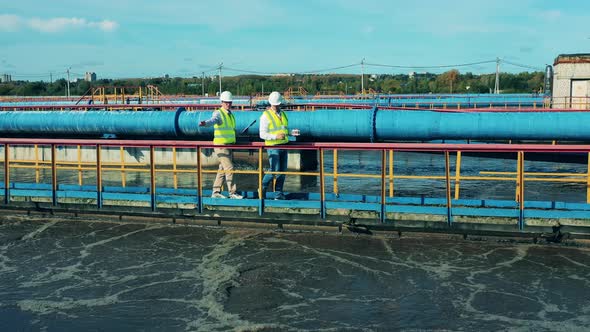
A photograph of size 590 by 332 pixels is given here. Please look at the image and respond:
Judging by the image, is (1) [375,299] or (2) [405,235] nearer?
(1) [375,299]

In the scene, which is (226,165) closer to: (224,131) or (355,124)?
(224,131)

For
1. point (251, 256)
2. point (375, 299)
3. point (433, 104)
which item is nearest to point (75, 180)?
point (251, 256)

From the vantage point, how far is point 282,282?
23.4 ft

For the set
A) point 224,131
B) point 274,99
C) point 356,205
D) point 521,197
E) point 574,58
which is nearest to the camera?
point 521,197

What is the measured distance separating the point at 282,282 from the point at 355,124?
844 centimetres

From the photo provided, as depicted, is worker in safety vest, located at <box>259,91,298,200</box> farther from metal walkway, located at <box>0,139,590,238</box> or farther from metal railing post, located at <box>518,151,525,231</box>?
metal railing post, located at <box>518,151,525,231</box>

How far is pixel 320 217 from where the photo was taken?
28.8 ft

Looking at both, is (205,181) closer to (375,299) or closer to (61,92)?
(375,299)

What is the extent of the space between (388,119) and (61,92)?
9088 centimetres

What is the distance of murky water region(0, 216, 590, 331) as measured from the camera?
19.8 ft

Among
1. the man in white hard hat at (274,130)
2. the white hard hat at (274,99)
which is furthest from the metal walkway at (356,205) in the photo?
the white hard hat at (274,99)

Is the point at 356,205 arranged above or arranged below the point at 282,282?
above

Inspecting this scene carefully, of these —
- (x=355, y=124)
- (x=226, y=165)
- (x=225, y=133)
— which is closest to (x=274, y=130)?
(x=225, y=133)

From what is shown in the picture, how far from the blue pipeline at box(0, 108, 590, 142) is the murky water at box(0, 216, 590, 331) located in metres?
6.14
